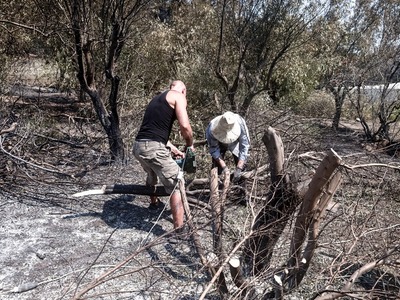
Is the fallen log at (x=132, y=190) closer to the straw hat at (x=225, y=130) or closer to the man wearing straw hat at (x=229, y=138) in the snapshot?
the man wearing straw hat at (x=229, y=138)

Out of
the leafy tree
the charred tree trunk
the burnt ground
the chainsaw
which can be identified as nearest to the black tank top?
the chainsaw

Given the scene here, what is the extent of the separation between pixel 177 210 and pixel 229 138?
1013mm

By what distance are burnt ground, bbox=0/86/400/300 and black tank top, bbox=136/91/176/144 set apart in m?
0.85

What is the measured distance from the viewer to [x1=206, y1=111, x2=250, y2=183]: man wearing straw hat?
4.35 metres

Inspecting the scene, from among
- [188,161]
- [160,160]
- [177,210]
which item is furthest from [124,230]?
[188,161]

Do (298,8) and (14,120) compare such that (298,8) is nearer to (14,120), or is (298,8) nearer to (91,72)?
(91,72)

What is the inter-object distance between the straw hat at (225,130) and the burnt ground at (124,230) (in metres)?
0.33

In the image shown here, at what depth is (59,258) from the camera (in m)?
3.56

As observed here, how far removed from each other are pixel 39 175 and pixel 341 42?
9353mm

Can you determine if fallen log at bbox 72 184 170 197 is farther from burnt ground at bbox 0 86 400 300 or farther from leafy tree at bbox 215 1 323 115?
leafy tree at bbox 215 1 323 115

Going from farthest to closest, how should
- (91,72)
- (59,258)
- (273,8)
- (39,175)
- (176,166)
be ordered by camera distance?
(273,8), (91,72), (39,175), (176,166), (59,258)

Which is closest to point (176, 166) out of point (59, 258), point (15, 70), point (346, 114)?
point (59, 258)

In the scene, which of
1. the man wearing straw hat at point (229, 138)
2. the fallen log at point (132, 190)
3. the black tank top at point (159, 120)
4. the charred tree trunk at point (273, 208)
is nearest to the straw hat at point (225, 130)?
the man wearing straw hat at point (229, 138)

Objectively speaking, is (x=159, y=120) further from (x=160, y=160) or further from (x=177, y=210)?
(x=177, y=210)
